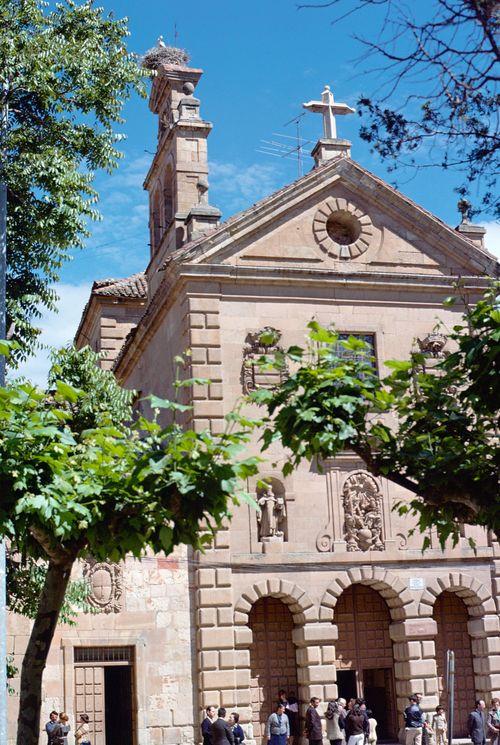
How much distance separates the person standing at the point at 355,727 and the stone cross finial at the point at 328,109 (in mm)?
15463

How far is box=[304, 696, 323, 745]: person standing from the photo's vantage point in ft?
84.7

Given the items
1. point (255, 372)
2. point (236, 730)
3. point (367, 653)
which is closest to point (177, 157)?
point (255, 372)

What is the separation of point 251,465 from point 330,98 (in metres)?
22.6

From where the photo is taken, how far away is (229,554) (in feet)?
90.5

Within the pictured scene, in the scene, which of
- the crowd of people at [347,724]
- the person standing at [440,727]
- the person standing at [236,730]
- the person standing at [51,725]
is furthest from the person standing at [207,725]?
the person standing at [440,727]

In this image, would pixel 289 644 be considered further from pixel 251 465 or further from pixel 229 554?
pixel 251 465

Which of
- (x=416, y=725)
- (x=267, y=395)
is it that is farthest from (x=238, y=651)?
(x=267, y=395)

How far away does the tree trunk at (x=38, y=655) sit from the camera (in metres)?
12.9

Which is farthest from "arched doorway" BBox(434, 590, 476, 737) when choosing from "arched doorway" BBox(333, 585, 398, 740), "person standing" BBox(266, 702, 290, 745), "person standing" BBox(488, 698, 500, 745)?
"person standing" BBox(266, 702, 290, 745)

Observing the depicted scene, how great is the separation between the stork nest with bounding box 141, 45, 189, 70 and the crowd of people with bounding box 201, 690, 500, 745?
60.2 feet

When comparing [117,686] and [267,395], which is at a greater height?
[267,395]

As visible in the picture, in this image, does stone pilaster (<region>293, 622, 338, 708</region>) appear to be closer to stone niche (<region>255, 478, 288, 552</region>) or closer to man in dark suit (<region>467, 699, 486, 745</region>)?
stone niche (<region>255, 478, 288, 552</region>)

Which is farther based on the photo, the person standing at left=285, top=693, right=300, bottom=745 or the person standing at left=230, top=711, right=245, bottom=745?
the person standing at left=285, top=693, right=300, bottom=745

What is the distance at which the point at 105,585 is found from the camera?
26328mm
